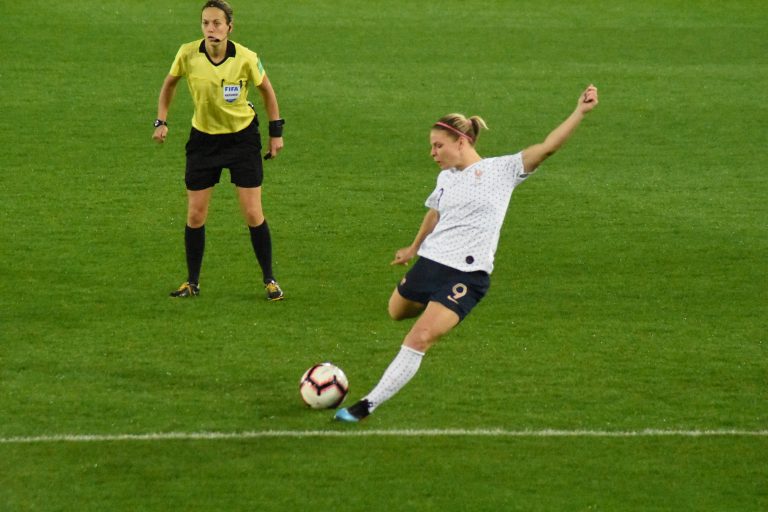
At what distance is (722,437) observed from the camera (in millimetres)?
8578

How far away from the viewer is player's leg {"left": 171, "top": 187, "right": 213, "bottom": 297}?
11391 millimetres

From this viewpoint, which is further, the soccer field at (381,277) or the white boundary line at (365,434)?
the white boundary line at (365,434)

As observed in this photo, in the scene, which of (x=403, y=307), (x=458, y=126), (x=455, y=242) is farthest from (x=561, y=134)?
(x=403, y=307)

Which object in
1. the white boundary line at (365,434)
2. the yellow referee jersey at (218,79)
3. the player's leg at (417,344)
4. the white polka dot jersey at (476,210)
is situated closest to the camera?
the white boundary line at (365,434)

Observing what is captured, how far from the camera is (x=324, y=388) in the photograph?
29.0 ft

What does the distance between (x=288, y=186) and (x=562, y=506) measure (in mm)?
8624

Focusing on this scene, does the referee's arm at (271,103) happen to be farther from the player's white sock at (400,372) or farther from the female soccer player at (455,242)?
the player's white sock at (400,372)

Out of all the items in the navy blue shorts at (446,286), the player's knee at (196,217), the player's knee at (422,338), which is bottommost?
the player's knee at (422,338)

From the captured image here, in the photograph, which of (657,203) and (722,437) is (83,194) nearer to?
(657,203)

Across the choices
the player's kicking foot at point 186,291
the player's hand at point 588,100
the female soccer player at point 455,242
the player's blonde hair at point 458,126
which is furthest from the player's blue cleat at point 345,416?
the player's kicking foot at point 186,291

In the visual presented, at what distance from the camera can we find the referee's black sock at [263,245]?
11508 mm

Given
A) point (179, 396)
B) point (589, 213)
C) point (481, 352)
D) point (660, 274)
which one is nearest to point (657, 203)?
point (589, 213)

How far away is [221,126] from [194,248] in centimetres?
102

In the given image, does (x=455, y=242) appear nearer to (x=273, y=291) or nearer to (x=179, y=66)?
(x=273, y=291)
